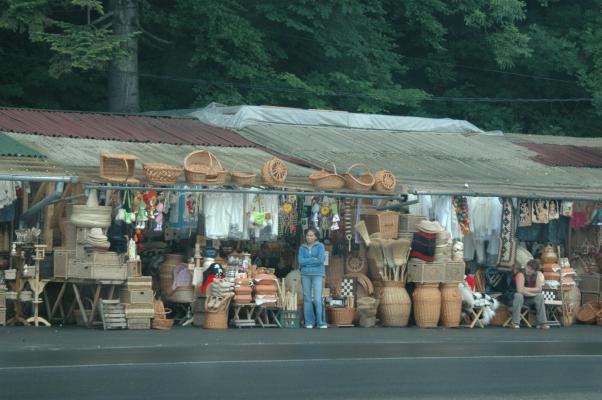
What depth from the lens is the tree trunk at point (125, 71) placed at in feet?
94.9

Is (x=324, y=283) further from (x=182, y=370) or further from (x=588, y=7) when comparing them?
(x=588, y=7)

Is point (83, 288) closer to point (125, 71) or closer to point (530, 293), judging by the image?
point (530, 293)

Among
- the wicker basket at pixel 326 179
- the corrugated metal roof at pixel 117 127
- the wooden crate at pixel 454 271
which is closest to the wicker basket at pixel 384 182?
the wicker basket at pixel 326 179

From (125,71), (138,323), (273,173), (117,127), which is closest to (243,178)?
(273,173)

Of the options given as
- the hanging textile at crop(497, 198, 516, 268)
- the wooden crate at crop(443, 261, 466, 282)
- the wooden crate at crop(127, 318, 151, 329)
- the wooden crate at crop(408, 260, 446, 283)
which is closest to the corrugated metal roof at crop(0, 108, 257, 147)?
the wooden crate at crop(127, 318, 151, 329)

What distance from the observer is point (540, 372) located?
52.5ft

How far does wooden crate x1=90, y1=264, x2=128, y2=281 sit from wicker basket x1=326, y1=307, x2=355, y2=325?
13.2 feet

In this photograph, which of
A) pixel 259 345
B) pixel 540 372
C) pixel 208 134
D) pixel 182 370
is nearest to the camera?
pixel 182 370

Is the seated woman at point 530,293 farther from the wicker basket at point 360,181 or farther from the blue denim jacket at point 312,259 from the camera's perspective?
the blue denim jacket at point 312,259

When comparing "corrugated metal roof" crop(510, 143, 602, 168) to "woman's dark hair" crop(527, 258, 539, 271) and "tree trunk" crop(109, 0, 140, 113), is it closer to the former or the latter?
"woman's dark hair" crop(527, 258, 539, 271)

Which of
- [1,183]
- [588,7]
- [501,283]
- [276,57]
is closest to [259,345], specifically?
[1,183]

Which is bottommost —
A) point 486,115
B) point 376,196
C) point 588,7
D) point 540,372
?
point 540,372

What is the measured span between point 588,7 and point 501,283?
48.0 ft

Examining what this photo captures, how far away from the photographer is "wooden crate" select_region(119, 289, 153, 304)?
2064cm
